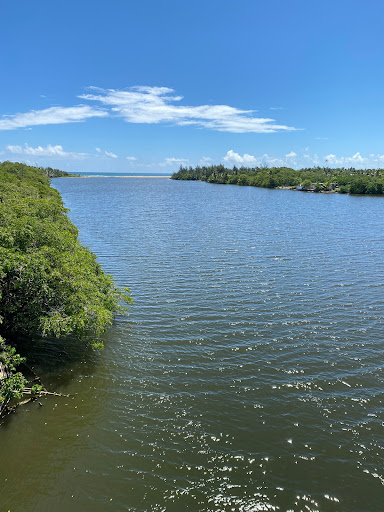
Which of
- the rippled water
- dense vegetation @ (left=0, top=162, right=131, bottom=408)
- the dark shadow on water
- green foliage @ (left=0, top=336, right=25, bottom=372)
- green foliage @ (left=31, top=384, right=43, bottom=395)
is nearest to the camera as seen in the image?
the rippled water

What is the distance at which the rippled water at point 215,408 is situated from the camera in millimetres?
11258

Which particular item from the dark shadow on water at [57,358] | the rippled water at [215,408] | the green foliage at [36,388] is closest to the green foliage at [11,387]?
the green foliage at [36,388]

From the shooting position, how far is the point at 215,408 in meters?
15.1

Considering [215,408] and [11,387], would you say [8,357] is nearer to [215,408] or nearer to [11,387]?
[11,387]

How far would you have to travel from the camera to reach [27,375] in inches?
663

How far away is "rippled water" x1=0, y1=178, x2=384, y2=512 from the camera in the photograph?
11.3 meters

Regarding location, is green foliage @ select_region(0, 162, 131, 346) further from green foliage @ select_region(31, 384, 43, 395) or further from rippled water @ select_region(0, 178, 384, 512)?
rippled water @ select_region(0, 178, 384, 512)

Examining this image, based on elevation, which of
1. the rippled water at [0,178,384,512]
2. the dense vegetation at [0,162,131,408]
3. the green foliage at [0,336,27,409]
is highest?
the dense vegetation at [0,162,131,408]

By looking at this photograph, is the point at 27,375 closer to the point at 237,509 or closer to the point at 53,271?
the point at 53,271

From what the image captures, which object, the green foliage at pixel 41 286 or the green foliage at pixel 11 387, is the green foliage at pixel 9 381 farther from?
the green foliage at pixel 41 286

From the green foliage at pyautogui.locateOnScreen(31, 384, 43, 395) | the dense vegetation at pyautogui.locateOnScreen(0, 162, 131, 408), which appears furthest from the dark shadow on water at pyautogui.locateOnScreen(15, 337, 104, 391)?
the dense vegetation at pyautogui.locateOnScreen(0, 162, 131, 408)

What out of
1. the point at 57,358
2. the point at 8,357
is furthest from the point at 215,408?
the point at 8,357

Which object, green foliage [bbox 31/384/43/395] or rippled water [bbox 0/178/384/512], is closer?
rippled water [bbox 0/178/384/512]

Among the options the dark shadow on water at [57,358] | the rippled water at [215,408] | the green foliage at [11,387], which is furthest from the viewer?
the dark shadow on water at [57,358]
